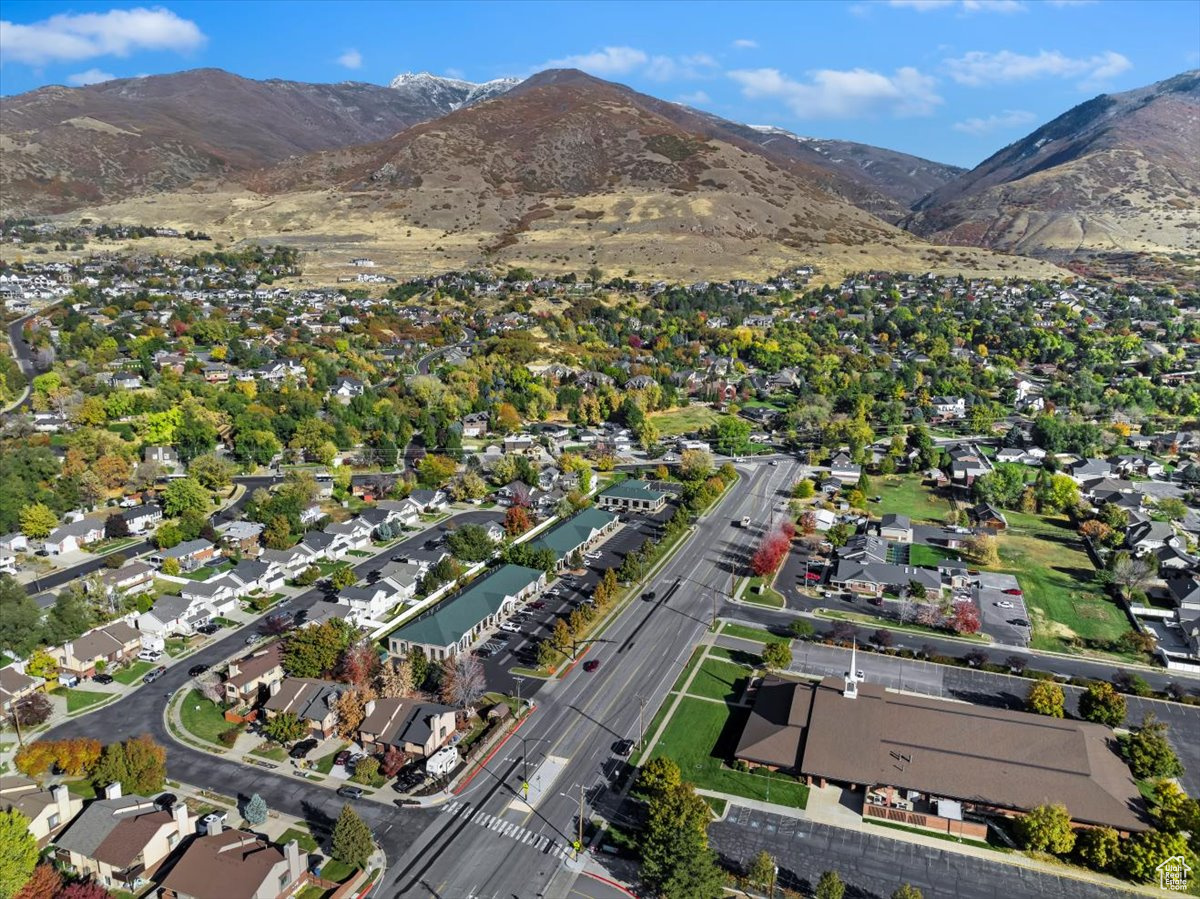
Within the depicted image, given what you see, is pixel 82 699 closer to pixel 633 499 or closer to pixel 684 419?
pixel 633 499

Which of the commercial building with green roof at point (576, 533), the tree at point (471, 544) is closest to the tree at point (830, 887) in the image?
the commercial building with green roof at point (576, 533)

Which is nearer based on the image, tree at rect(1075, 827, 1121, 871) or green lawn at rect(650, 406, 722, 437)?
tree at rect(1075, 827, 1121, 871)

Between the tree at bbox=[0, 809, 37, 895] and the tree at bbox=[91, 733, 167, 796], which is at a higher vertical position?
the tree at bbox=[0, 809, 37, 895]

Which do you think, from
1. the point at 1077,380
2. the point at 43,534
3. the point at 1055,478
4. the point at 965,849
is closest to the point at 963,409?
the point at 1077,380

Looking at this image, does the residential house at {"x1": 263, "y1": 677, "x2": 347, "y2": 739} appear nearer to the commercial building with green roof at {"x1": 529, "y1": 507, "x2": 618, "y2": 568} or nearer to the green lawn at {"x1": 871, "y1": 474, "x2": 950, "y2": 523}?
the commercial building with green roof at {"x1": 529, "y1": 507, "x2": 618, "y2": 568}

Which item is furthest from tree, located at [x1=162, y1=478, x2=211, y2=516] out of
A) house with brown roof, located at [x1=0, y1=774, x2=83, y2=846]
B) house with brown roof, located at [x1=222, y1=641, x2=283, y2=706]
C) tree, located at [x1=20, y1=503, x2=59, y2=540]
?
house with brown roof, located at [x1=0, y1=774, x2=83, y2=846]

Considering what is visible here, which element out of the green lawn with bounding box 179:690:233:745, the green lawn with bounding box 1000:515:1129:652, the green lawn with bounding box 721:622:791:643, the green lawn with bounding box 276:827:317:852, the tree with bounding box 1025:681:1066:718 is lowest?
the green lawn with bounding box 179:690:233:745

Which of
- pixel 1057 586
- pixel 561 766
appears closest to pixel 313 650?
pixel 561 766

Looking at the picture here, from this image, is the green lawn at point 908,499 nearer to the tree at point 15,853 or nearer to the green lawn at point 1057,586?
the green lawn at point 1057,586
